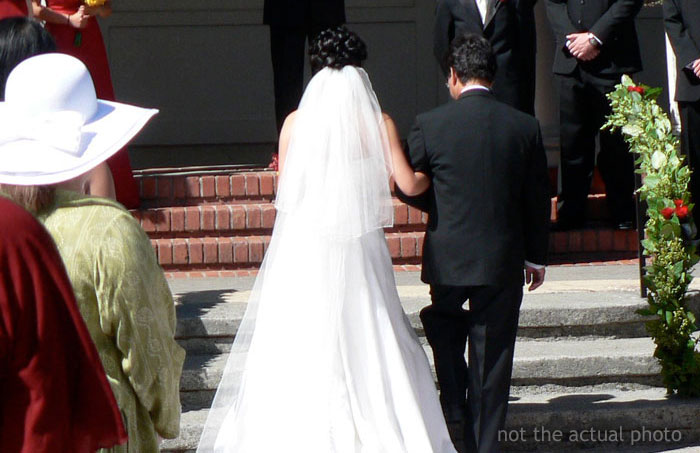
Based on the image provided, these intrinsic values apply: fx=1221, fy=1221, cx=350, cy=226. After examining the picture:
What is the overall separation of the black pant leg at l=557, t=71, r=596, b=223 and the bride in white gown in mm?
2727

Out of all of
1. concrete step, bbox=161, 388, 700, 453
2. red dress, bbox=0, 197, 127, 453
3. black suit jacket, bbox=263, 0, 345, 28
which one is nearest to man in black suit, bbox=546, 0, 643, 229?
black suit jacket, bbox=263, 0, 345, 28

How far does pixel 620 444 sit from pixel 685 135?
7.97 feet

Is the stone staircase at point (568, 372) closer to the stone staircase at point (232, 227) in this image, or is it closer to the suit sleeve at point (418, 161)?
the stone staircase at point (232, 227)

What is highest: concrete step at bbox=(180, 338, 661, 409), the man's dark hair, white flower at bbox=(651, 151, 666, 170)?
the man's dark hair

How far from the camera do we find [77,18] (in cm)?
707

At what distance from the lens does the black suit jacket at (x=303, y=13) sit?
810 cm

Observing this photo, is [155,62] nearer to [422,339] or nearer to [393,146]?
[422,339]

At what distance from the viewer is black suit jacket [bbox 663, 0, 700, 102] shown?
285 inches

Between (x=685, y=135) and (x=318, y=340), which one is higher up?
(x=685, y=135)

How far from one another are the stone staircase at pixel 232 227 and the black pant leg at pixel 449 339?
7.81 ft

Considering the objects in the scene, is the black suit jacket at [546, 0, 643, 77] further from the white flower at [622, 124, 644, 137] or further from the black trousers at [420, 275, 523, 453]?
the black trousers at [420, 275, 523, 453]

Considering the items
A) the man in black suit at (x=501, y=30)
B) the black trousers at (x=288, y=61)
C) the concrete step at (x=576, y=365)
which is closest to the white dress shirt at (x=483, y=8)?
the man in black suit at (x=501, y=30)

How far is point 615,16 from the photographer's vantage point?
7.36 metres

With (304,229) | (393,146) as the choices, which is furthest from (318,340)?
(393,146)
